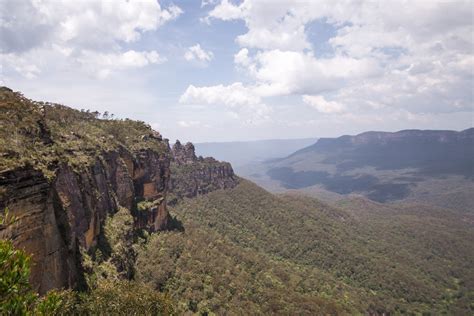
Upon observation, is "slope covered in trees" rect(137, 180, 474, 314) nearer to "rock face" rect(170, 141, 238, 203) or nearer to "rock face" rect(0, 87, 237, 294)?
"rock face" rect(170, 141, 238, 203)

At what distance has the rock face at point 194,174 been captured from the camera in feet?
433

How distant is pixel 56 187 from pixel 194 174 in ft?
350

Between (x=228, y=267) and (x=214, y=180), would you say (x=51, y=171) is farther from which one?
(x=214, y=180)

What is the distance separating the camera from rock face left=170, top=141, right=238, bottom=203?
433ft

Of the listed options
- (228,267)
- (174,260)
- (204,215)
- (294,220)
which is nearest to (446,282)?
(294,220)

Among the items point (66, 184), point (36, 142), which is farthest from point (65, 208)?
point (36, 142)

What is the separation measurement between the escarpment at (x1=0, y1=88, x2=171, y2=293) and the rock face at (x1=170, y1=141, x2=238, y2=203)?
214 ft

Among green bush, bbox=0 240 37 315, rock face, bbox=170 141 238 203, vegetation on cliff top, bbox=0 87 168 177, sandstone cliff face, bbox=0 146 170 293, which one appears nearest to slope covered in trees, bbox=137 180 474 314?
rock face, bbox=170 141 238 203

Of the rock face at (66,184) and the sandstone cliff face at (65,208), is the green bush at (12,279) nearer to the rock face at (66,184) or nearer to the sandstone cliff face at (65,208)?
the sandstone cliff face at (65,208)

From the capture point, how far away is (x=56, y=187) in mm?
33031

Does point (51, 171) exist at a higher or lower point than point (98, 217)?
higher

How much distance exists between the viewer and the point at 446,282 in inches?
5148

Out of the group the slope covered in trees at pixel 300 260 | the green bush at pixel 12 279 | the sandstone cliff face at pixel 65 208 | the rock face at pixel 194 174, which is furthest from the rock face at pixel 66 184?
the rock face at pixel 194 174

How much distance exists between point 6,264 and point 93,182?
33.2m
